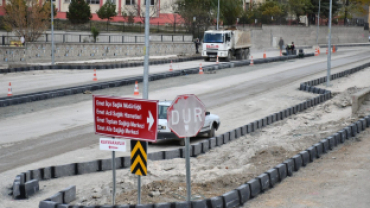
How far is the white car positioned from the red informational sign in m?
6.71

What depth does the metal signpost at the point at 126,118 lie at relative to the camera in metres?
9.42

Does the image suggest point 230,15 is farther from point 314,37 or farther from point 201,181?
point 201,181

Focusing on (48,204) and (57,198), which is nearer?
(48,204)

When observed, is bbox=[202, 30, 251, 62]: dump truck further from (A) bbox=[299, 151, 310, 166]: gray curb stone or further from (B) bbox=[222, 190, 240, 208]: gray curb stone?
(B) bbox=[222, 190, 240, 208]: gray curb stone

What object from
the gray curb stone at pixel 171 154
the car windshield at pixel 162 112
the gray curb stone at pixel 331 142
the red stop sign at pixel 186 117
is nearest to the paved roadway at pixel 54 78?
the car windshield at pixel 162 112

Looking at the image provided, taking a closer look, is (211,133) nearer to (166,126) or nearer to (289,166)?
(166,126)

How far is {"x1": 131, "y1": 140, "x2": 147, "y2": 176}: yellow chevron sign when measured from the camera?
9.84 m

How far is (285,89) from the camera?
33000 millimetres

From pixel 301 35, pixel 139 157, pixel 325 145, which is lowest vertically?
pixel 325 145

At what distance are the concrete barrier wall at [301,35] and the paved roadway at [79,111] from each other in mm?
36841

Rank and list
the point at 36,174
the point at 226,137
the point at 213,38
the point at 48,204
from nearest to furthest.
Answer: the point at 48,204
the point at 36,174
the point at 226,137
the point at 213,38

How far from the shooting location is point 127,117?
31.6ft

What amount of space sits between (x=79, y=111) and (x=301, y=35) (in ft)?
237

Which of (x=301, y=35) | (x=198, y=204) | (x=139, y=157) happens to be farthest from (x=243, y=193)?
(x=301, y=35)
